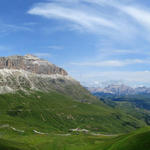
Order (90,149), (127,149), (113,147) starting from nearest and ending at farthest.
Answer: (127,149)
(113,147)
(90,149)

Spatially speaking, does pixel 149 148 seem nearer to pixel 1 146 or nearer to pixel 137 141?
pixel 137 141

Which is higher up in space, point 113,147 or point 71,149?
point 113,147

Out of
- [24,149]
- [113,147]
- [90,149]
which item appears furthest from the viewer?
[90,149]

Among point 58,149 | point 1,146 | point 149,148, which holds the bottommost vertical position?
point 58,149

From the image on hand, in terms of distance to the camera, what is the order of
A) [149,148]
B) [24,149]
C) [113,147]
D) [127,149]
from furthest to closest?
[24,149] < [113,147] < [127,149] < [149,148]

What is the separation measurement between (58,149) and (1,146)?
209 feet

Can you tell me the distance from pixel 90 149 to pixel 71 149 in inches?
819

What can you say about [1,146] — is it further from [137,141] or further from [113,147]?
[137,141]

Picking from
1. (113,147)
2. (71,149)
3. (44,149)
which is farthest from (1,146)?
(113,147)

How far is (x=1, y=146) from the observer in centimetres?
15088

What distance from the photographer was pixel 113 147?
5925 inches

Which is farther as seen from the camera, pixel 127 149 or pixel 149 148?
pixel 127 149

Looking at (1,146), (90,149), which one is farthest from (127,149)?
(1,146)

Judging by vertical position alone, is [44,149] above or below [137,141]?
below
